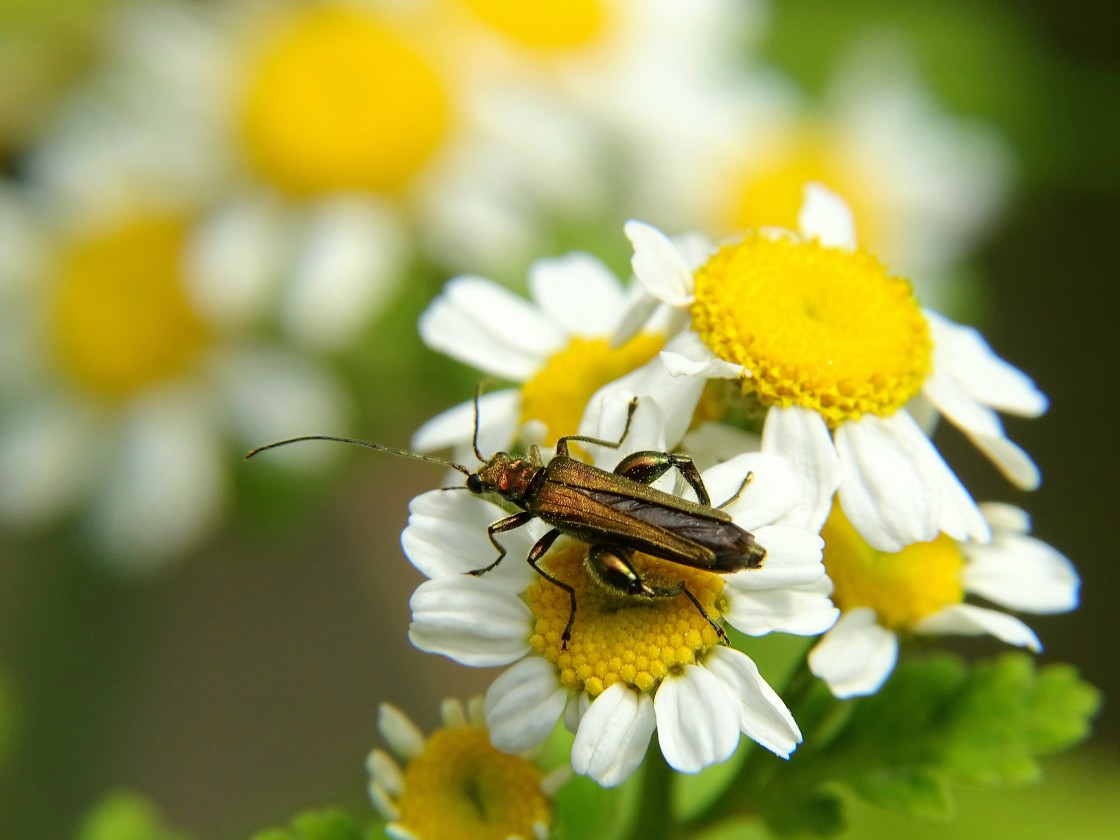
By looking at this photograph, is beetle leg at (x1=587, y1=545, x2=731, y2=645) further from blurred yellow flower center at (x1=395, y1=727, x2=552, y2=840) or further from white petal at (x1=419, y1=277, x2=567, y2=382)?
white petal at (x1=419, y1=277, x2=567, y2=382)

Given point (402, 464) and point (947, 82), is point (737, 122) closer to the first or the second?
point (947, 82)

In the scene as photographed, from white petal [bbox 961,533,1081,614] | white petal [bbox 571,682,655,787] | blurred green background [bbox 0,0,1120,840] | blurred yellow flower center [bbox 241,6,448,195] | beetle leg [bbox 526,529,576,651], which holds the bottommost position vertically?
blurred green background [bbox 0,0,1120,840]

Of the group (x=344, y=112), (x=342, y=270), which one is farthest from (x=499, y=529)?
(x=344, y=112)

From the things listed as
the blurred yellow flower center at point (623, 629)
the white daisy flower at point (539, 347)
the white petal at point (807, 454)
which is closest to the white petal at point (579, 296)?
the white daisy flower at point (539, 347)

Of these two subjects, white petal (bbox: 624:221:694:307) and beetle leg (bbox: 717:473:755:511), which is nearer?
beetle leg (bbox: 717:473:755:511)

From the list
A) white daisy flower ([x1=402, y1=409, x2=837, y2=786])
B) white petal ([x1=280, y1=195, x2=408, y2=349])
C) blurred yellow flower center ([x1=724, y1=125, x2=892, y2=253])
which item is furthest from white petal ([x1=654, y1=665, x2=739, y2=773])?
blurred yellow flower center ([x1=724, y1=125, x2=892, y2=253])

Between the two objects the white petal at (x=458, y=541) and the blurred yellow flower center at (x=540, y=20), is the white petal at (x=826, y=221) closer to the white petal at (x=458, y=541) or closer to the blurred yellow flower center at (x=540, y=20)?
the white petal at (x=458, y=541)

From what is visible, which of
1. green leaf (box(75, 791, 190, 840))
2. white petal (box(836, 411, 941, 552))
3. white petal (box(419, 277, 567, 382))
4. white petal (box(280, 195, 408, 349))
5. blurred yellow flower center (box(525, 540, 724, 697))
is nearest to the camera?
blurred yellow flower center (box(525, 540, 724, 697))
